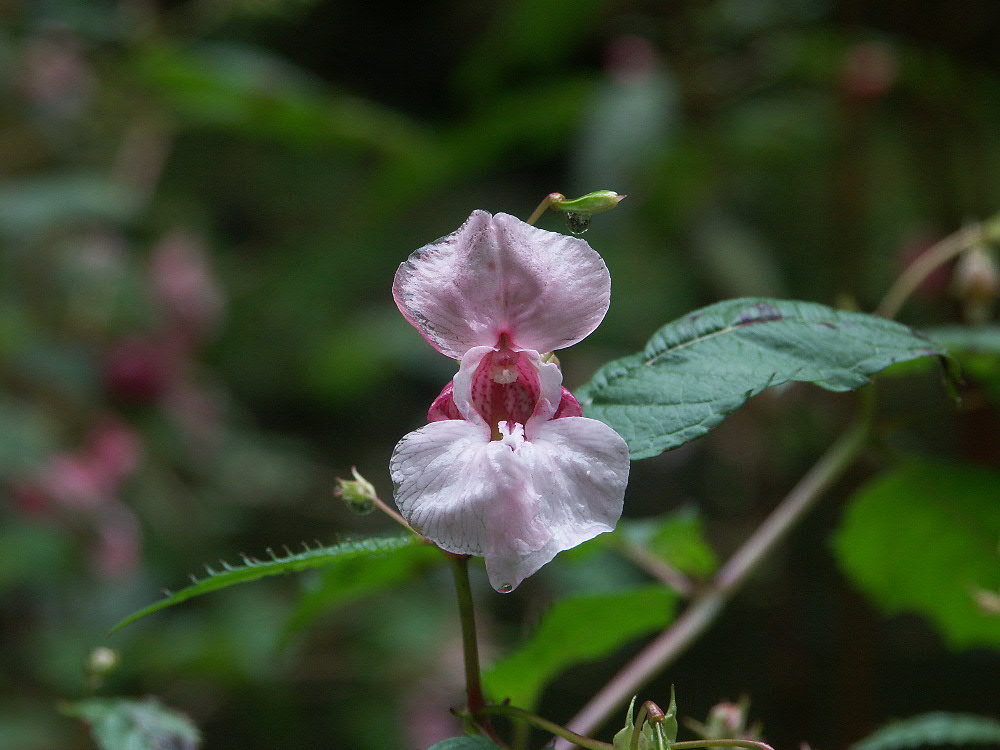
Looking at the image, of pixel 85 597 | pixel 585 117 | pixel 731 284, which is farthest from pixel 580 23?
pixel 85 597

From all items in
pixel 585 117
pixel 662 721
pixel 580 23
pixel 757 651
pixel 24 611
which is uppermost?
pixel 580 23

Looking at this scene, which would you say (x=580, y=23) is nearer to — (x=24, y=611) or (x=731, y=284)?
(x=731, y=284)

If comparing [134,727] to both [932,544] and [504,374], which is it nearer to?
[504,374]

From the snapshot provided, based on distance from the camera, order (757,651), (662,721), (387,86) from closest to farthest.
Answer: (662,721), (757,651), (387,86)

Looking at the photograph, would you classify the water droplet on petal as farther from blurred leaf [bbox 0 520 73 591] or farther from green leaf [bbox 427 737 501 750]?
blurred leaf [bbox 0 520 73 591]

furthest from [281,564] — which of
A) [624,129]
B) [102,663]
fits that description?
[624,129]

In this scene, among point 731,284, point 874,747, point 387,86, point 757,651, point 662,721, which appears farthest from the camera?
point 387,86
